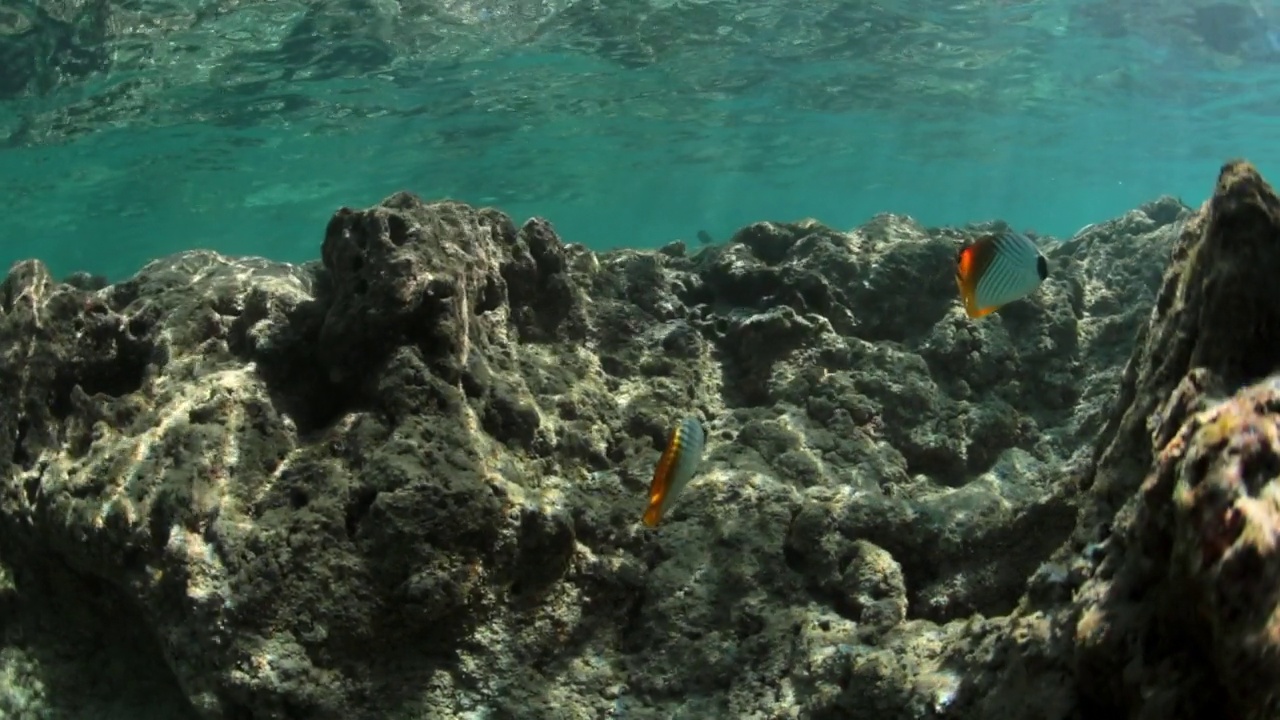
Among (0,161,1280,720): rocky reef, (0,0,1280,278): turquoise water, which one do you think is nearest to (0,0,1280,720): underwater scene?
(0,161,1280,720): rocky reef

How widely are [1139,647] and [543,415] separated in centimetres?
293

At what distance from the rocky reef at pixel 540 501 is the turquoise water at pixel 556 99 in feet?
49.1

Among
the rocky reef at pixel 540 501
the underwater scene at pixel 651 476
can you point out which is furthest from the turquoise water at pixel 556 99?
the rocky reef at pixel 540 501

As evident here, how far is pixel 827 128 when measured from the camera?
34.4 metres

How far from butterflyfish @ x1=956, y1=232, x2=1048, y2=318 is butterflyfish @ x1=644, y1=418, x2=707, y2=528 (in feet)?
4.46

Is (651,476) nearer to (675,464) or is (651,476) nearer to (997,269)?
(675,464)

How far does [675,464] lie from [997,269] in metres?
1.61

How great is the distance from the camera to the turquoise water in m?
18.9

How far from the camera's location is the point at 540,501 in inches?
143

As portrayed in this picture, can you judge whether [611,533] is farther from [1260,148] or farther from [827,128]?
[1260,148]

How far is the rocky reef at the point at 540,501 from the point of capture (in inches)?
93.7

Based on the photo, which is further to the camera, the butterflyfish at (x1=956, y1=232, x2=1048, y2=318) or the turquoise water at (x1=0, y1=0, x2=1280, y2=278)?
the turquoise water at (x1=0, y1=0, x2=1280, y2=278)

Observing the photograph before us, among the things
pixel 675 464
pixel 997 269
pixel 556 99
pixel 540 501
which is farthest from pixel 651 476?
pixel 556 99

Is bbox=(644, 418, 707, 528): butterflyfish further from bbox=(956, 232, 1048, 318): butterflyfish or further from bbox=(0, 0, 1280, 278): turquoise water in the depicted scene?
bbox=(0, 0, 1280, 278): turquoise water
